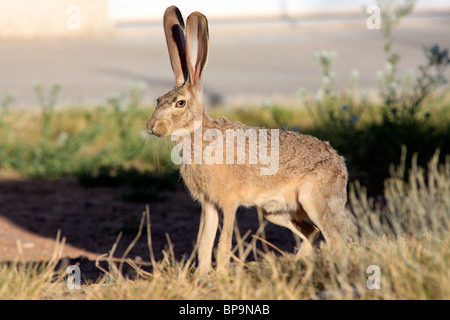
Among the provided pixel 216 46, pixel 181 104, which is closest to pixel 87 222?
pixel 181 104

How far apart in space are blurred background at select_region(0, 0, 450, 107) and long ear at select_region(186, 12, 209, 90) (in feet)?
15.7

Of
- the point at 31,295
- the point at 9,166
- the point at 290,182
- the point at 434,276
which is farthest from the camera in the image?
the point at 9,166

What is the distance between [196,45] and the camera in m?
4.35

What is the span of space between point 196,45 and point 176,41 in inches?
8.1

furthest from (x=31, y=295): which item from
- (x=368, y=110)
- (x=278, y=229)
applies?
(x=368, y=110)

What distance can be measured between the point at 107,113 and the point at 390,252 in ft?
17.3

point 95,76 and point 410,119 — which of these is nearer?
point 410,119

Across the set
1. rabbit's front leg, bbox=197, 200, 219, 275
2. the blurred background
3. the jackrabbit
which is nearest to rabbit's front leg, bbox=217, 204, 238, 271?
the jackrabbit

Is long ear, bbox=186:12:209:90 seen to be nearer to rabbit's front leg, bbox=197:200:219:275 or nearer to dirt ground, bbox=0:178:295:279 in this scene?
rabbit's front leg, bbox=197:200:219:275

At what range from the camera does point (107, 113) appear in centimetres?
851

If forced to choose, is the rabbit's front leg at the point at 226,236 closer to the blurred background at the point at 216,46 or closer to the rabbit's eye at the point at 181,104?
the rabbit's eye at the point at 181,104

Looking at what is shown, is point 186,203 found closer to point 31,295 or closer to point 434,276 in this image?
point 31,295

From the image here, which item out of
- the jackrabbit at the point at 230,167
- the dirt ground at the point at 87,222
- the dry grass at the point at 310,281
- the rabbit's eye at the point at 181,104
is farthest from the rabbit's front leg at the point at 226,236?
the dirt ground at the point at 87,222

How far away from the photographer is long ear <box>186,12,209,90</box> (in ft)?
13.9
